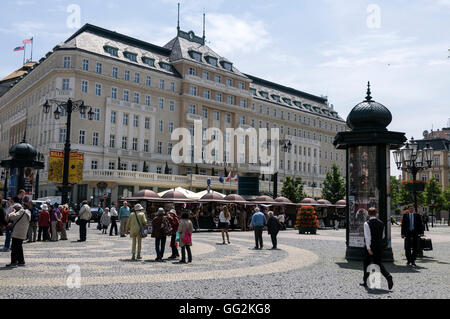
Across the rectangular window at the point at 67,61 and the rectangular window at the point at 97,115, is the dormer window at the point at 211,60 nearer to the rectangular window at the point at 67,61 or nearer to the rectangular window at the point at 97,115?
the rectangular window at the point at 97,115

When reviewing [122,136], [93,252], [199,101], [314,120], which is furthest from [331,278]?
[314,120]

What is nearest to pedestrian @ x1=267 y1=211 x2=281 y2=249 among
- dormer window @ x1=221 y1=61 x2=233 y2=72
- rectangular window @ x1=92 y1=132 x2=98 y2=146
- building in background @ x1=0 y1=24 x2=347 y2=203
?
building in background @ x1=0 y1=24 x2=347 y2=203

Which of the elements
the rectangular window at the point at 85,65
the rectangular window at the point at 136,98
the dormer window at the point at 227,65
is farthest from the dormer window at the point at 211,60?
the rectangular window at the point at 85,65

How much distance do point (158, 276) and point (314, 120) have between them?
89.0 metres

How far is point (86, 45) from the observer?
59781mm

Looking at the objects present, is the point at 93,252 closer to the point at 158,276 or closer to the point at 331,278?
the point at 158,276

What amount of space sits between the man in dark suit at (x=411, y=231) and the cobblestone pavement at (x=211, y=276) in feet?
1.35

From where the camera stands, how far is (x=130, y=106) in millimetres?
63562

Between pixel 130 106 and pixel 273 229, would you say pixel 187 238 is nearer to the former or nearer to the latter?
pixel 273 229

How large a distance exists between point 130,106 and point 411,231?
53.3 meters

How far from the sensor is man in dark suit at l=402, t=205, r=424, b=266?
1401 cm
